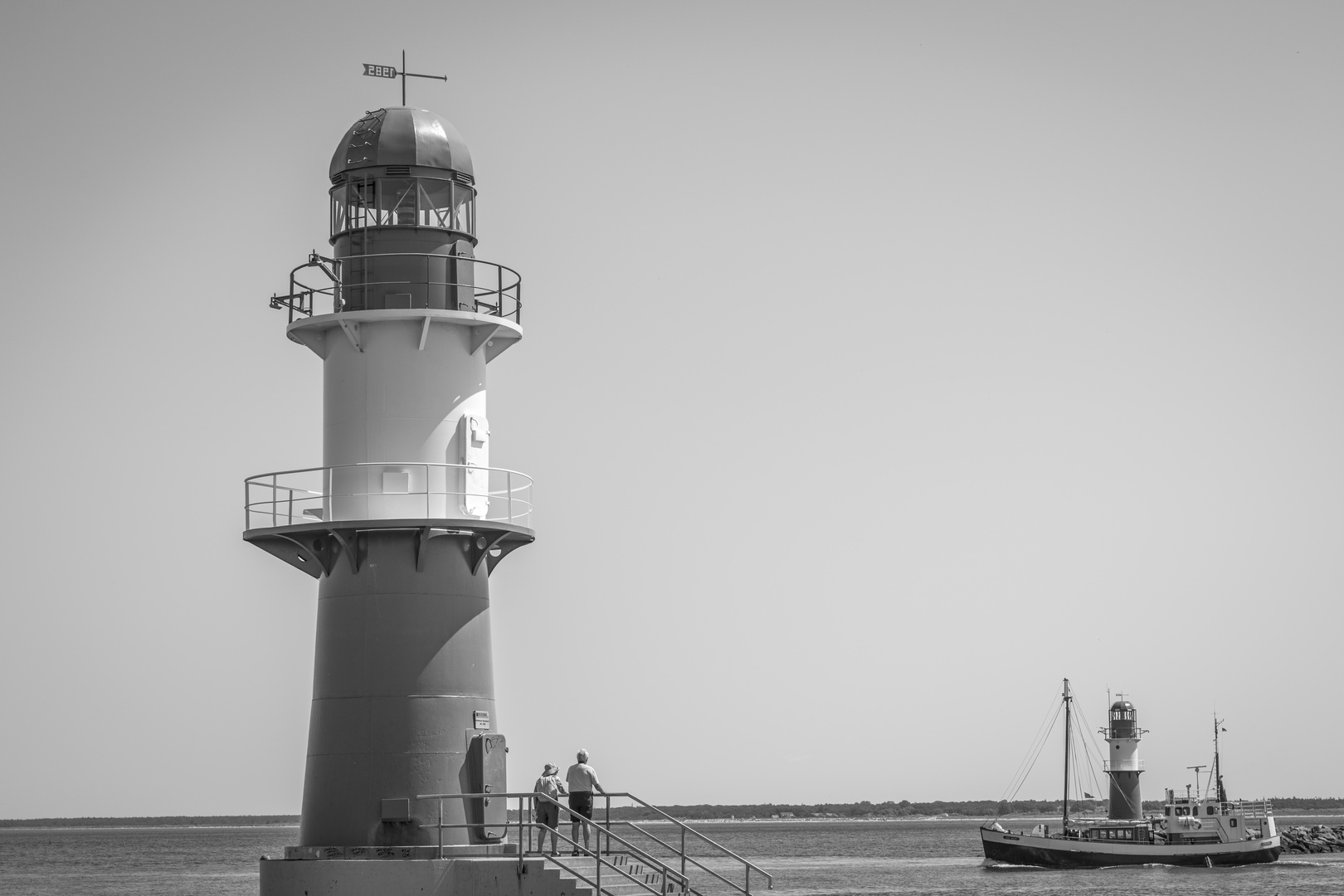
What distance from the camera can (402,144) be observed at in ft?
70.9

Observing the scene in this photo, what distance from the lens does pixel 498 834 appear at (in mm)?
20484

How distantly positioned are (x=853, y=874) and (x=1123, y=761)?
44.3 ft

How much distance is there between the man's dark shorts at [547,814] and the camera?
2052cm

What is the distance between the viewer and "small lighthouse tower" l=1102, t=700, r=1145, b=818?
226ft

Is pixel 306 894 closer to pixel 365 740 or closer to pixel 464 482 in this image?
pixel 365 740

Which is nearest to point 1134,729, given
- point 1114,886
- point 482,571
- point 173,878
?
point 1114,886

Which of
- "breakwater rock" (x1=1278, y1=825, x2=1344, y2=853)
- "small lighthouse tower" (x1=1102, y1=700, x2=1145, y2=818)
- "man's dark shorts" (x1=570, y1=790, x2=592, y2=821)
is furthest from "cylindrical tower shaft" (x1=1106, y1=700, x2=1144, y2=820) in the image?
"man's dark shorts" (x1=570, y1=790, x2=592, y2=821)

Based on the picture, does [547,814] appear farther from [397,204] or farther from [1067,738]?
[1067,738]

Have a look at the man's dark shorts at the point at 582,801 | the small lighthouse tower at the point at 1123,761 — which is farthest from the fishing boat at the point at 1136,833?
the man's dark shorts at the point at 582,801

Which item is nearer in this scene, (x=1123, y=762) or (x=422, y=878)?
(x=422, y=878)

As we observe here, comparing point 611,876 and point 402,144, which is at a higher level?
point 402,144

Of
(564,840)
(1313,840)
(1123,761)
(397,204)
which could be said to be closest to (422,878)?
(564,840)

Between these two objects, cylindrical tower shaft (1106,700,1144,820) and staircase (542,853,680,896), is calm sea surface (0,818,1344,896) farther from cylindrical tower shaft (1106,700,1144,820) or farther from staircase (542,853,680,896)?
staircase (542,853,680,896)

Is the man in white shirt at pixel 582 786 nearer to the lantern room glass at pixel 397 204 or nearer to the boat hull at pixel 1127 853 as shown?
the lantern room glass at pixel 397 204
